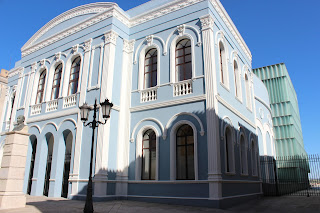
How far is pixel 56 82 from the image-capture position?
1703cm

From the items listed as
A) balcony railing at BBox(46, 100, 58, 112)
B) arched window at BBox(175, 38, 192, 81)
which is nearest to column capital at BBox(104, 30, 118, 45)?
arched window at BBox(175, 38, 192, 81)

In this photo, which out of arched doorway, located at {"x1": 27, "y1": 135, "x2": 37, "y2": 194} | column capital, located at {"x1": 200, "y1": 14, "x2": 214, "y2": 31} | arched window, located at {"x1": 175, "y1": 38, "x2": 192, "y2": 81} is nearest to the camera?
column capital, located at {"x1": 200, "y1": 14, "x2": 214, "y2": 31}

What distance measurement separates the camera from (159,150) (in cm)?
1261

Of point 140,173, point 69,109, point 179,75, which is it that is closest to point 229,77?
point 179,75

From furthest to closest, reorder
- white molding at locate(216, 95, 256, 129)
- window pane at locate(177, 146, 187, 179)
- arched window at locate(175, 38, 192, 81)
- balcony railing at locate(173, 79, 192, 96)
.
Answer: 1. arched window at locate(175, 38, 192, 81)
2. balcony railing at locate(173, 79, 192, 96)
3. white molding at locate(216, 95, 256, 129)
4. window pane at locate(177, 146, 187, 179)

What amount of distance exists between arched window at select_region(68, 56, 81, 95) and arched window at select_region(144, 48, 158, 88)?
13.6 ft

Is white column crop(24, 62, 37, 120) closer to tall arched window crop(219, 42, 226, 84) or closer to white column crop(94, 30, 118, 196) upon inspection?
white column crop(94, 30, 118, 196)

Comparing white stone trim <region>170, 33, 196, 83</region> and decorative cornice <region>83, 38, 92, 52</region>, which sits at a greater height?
decorative cornice <region>83, 38, 92, 52</region>

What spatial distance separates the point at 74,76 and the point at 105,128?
196 inches

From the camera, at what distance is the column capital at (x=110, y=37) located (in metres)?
14.3

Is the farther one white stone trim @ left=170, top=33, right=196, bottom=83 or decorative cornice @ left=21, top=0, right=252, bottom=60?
decorative cornice @ left=21, top=0, right=252, bottom=60

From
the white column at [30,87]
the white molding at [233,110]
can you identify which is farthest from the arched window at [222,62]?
the white column at [30,87]

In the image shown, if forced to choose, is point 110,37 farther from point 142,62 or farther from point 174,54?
point 174,54

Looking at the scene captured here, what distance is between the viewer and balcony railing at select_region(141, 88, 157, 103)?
538 inches
